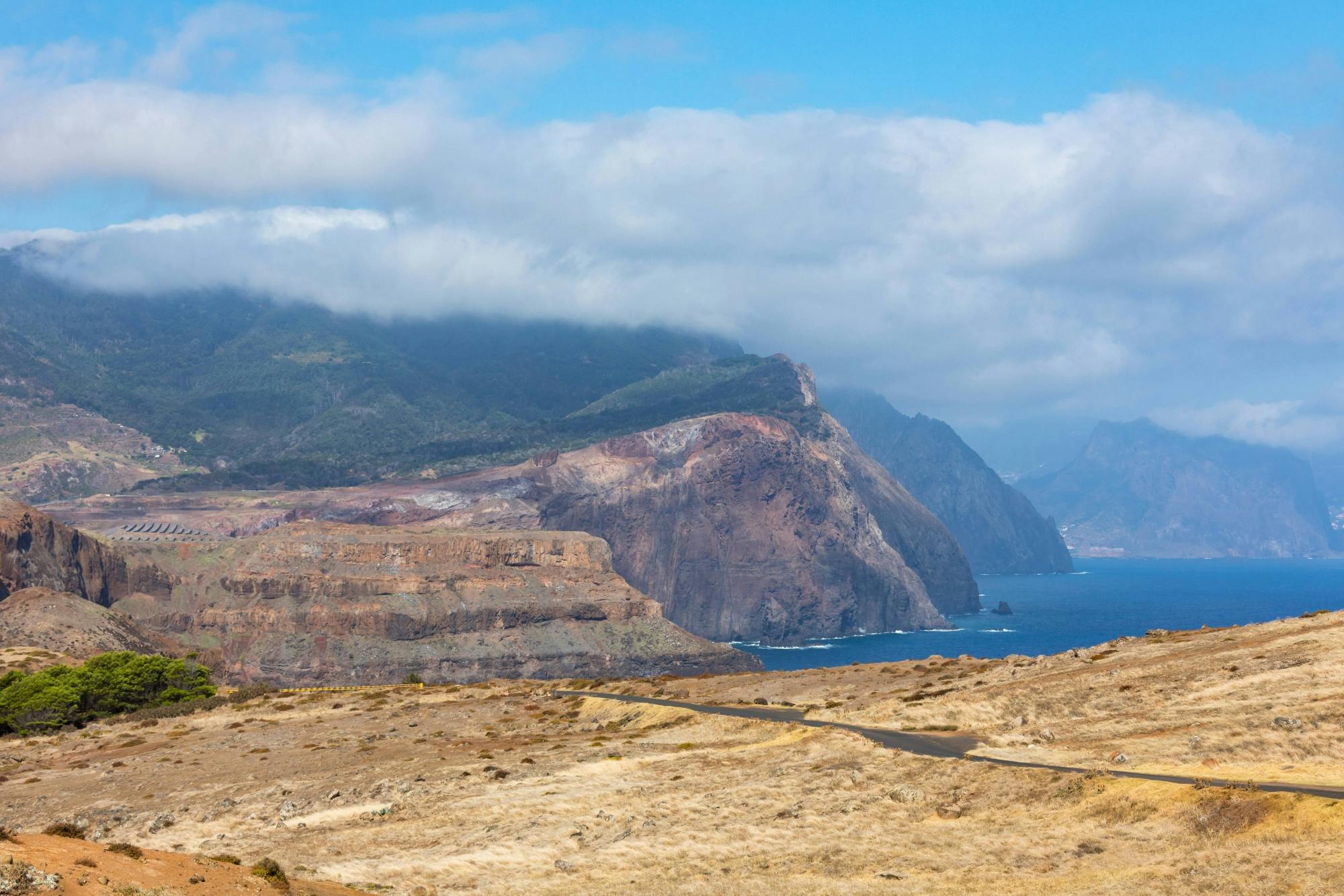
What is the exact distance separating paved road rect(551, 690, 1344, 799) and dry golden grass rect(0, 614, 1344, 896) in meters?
1.65

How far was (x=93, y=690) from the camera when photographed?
12719cm

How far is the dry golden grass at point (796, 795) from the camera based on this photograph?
4212cm

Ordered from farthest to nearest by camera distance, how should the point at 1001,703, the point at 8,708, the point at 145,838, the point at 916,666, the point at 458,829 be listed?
the point at 8,708 < the point at 916,666 < the point at 1001,703 < the point at 145,838 < the point at 458,829

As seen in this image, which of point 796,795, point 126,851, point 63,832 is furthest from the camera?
point 796,795

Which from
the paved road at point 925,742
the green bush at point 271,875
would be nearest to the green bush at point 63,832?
the green bush at point 271,875

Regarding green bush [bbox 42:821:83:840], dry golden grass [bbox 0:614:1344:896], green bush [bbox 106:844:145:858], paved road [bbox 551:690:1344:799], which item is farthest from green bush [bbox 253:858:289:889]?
paved road [bbox 551:690:1344:799]

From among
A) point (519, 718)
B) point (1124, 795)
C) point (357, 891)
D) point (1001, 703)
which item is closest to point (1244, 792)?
point (1124, 795)

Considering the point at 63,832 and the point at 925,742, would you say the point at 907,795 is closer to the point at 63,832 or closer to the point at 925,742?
the point at 925,742

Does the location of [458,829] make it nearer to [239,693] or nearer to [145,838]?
[145,838]

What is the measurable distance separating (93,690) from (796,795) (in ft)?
328

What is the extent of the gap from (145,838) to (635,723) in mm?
35014

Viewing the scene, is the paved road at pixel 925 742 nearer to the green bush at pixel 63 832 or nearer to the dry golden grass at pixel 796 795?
the dry golden grass at pixel 796 795

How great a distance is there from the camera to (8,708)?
119 m

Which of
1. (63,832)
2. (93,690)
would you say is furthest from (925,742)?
(93,690)
